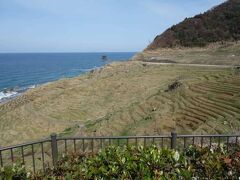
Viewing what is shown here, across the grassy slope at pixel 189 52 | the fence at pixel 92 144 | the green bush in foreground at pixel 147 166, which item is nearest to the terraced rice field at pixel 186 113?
the fence at pixel 92 144

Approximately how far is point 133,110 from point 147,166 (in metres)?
12.0

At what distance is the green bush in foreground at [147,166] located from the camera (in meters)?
4.78

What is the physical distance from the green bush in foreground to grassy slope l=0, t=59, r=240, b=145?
679 cm

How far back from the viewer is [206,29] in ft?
184

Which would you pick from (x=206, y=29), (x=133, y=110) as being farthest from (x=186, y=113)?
(x=206, y=29)

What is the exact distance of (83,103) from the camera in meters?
22.4

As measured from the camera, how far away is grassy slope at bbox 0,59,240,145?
1335 centimetres

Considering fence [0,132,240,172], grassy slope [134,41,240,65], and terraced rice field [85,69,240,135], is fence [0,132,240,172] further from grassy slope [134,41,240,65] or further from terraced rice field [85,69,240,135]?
grassy slope [134,41,240,65]

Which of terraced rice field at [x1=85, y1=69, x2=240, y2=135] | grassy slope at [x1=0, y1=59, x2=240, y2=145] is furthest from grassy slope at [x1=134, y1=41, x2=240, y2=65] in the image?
terraced rice field at [x1=85, y1=69, x2=240, y2=135]

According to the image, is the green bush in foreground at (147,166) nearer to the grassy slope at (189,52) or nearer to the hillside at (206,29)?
the grassy slope at (189,52)

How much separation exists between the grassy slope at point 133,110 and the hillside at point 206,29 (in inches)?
1094

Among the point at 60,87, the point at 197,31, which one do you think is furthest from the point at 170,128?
the point at 197,31

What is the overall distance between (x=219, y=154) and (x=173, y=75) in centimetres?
2112

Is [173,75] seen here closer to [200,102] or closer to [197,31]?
[200,102]
